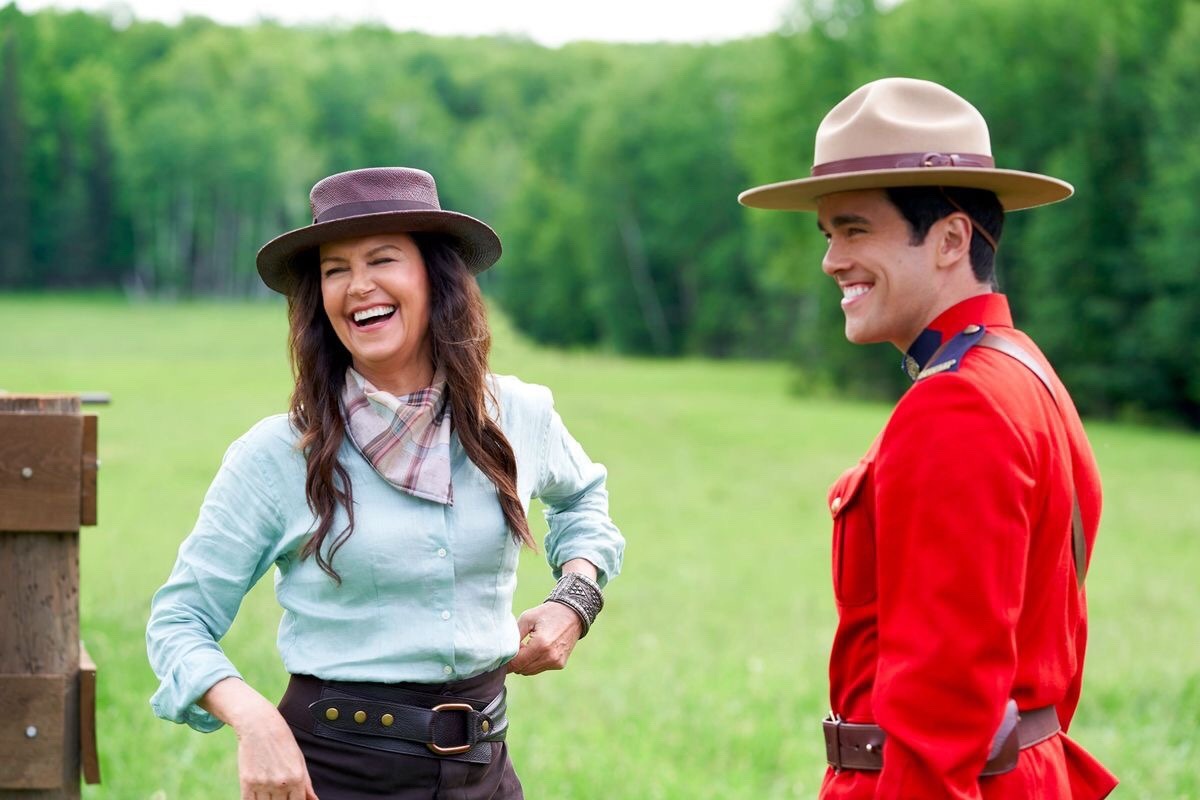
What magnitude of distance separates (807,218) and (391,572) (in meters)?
39.6

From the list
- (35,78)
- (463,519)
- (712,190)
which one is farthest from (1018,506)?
(35,78)

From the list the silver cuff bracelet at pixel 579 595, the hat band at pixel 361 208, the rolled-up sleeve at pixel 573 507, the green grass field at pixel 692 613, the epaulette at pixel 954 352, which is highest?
the hat band at pixel 361 208

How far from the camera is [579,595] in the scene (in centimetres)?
306

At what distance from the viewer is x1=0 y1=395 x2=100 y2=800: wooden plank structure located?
308cm

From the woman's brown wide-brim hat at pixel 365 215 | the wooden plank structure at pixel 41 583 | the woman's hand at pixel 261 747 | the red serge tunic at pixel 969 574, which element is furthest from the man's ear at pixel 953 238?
the wooden plank structure at pixel 41 583

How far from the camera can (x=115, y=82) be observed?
8744cm

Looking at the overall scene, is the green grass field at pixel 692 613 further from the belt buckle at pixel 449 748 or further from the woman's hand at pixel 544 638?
the belt buckle at pixel 449 748

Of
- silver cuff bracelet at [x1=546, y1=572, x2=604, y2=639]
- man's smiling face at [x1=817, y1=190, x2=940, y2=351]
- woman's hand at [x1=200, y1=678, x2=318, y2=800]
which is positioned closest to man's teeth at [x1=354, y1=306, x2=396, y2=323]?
silver cuff bracelet at [x1=546, y1=572, x2=604, y2=639]

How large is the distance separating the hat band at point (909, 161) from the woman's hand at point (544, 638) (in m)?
1.07

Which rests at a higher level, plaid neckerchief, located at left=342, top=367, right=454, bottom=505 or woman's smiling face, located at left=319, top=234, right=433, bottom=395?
woman's smiling face, located at left=319, top=234, right=433, bottom=395

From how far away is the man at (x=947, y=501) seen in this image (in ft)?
7.16

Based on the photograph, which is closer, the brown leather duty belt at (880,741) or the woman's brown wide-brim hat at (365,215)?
the brown leather duty belt at (880,741)

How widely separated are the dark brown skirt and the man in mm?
741

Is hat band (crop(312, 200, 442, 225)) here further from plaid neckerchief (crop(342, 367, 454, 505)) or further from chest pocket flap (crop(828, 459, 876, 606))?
chest pocket flap (crop(828, 459, 876, 606))
